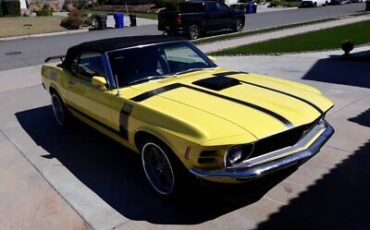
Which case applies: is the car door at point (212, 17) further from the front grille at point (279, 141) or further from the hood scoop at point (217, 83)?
the front grille at point (279, 141)

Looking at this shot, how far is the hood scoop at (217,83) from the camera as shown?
177 inches

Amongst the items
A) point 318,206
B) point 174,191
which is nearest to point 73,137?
point 174,191

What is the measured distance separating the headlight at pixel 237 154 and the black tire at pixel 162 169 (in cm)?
46

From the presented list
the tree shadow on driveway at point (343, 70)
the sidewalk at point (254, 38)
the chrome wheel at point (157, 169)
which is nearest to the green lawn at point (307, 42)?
the sidewalk at point (254, 38)

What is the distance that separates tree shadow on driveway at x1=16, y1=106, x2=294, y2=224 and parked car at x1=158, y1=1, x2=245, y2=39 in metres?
12.6

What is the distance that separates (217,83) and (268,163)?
132 centimetres

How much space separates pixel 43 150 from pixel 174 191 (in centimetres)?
270

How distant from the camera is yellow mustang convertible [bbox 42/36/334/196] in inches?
137

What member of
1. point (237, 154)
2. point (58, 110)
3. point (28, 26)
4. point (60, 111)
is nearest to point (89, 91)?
point (60, 111)

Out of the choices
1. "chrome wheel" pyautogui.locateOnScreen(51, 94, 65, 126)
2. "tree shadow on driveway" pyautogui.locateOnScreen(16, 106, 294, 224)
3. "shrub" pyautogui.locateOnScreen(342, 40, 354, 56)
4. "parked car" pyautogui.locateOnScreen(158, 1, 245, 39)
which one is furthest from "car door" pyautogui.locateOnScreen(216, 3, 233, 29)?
"tree shadow on driveway" pyautogui.locateOnScreen(16, 106, 294, 224)

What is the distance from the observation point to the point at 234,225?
362 cm

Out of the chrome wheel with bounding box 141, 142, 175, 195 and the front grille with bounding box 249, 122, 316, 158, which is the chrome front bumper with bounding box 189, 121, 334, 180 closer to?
the front grille with bounding box 249, 122, 316, 158

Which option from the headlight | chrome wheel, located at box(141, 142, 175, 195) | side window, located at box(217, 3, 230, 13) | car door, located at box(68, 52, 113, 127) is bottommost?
chrome wheel, located at box(141, 142, 175, 195)

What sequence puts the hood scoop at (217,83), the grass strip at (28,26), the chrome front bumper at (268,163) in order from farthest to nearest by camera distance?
the grass strip at (28,26) < the hood scoop at (217,83) < the chrome front bumper at (268,163)
